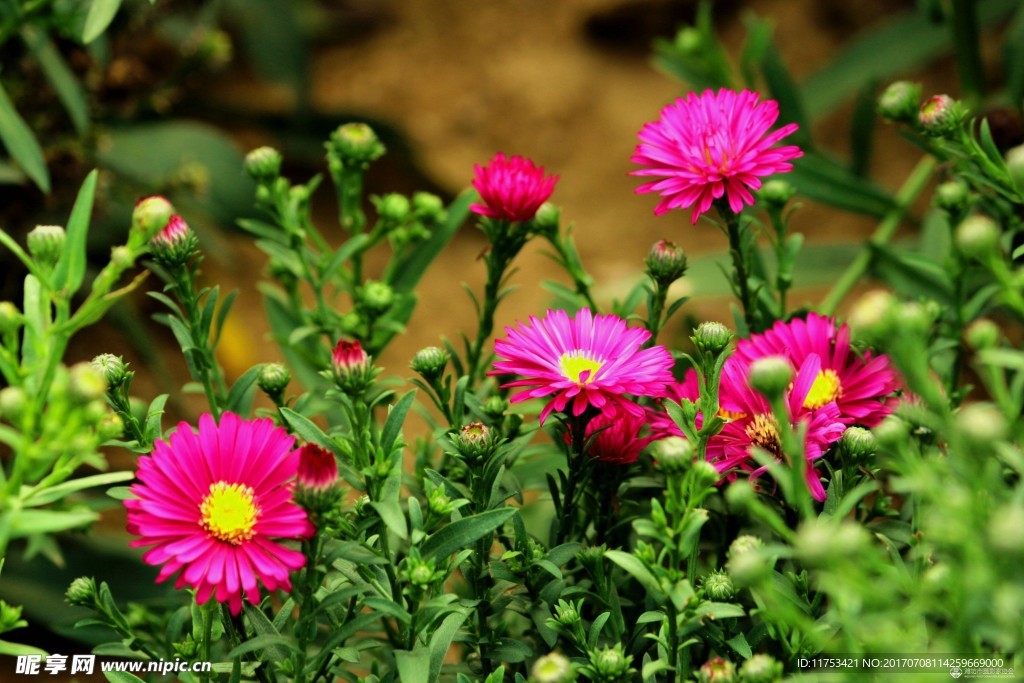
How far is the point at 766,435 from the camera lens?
57 cm

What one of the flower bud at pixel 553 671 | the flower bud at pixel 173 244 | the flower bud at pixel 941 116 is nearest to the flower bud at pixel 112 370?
the flower bud at pixel 173 244

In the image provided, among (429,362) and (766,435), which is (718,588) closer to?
(766,435)

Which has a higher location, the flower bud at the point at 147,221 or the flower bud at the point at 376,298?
the flower bud at the point at 376,298

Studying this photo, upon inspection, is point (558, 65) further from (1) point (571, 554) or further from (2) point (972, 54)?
(1) point (571, 554)

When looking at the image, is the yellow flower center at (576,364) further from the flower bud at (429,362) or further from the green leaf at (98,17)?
the green leaf at (98,17)

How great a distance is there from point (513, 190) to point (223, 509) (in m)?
0.26

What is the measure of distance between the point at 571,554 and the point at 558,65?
4.41ft

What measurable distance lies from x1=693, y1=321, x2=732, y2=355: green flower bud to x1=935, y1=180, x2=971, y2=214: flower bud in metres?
0.20

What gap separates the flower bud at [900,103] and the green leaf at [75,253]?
0.50m

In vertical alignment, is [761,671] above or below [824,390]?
below

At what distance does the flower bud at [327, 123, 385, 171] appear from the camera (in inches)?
28.2

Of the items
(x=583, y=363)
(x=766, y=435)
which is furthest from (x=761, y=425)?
(x=583, y=363)

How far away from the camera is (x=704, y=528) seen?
67cm

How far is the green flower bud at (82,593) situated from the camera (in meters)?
0.56
